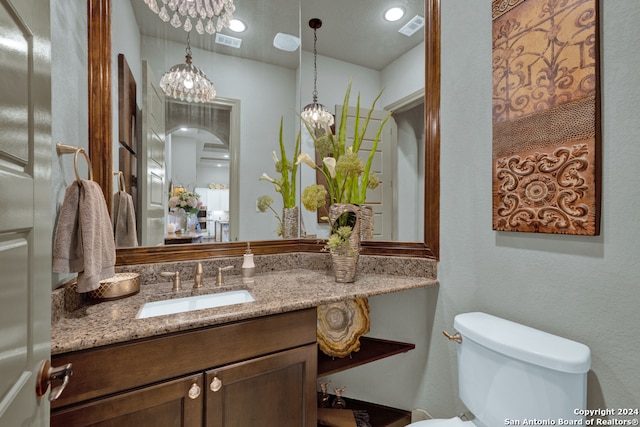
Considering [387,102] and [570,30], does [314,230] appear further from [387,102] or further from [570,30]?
[570,30]

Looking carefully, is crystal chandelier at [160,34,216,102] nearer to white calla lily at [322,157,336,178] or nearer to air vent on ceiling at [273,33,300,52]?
air vent on ceiling at [273,33,300,52]

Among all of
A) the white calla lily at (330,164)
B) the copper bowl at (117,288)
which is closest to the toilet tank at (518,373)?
the white calla lily at (330,164)

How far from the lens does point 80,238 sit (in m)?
0.96

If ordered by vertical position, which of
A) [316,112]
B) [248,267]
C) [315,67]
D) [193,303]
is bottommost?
[193,303]

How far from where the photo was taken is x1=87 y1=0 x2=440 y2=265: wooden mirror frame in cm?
125

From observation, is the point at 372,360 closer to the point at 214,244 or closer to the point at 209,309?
the point at 209,309

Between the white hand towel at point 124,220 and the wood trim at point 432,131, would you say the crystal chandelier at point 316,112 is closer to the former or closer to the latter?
the wood trim at point 432,131

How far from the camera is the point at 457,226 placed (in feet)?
4.79

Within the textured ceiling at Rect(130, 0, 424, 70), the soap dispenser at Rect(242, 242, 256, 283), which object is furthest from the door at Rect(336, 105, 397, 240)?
the soap dispenser at Rect(242, 242, 256, 283)

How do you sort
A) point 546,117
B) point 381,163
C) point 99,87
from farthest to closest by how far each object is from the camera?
point 381,163 → point 99,87 → point 546,117

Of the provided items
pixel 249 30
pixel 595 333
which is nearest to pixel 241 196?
pixel 249 30

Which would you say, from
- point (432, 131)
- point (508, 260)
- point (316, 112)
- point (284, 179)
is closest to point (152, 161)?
point (284, 179)

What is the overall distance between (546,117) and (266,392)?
1453 mm

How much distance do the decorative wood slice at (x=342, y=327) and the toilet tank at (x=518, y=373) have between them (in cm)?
49
